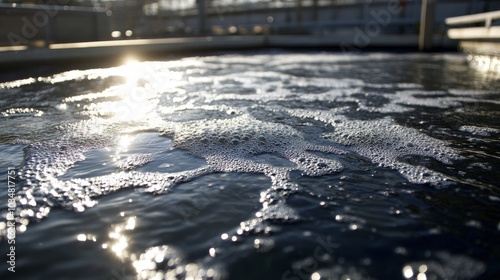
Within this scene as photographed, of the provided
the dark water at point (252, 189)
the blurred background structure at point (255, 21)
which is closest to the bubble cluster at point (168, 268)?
the dark water at point (252, 189)

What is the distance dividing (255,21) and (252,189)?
2820 cm

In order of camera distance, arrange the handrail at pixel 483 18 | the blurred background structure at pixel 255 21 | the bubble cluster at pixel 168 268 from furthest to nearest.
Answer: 1. the blurred background structure at pixel 255 21
2. the handrail at pixel 483 18
3. the bubble cluster at pixel 168 268

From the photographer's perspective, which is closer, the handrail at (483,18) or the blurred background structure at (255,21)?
the handrail at (483,18)

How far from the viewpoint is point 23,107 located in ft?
14.9

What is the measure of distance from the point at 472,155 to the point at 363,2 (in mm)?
22076

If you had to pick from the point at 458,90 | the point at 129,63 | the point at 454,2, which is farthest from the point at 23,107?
the point at 454,2

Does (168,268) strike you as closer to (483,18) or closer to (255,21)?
(483,18)

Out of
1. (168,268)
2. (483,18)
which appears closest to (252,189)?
(168,268)

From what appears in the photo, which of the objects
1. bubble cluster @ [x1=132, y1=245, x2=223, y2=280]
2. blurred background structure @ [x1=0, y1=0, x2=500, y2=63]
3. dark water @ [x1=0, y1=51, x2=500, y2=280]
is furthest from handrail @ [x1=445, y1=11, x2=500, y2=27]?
bubble cluster @ [x1=132, y1=245, x2=223, y2=280]

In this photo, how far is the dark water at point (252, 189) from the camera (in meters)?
1.58

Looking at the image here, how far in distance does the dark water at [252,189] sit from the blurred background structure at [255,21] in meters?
5.94

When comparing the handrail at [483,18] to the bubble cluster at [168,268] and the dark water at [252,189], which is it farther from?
the bubble cluster at [168,268]

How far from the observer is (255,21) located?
28641 mm

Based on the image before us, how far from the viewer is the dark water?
1575mm
